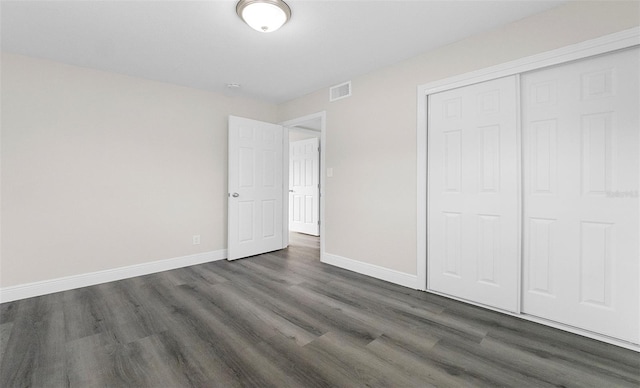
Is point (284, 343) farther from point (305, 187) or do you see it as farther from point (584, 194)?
point (305, 187)

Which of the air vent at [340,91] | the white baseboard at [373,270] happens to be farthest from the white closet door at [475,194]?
the air vent at [340,91]

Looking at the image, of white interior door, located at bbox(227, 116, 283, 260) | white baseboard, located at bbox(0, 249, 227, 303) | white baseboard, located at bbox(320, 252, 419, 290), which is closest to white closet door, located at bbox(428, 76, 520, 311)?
white baseboard, located at bbox(320, 252, 419, 290)

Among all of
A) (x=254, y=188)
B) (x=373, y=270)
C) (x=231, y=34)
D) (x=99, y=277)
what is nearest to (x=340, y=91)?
(x=231, y=34)

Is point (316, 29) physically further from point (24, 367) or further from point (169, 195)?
point (24, 367)

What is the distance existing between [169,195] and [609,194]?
14.2ft

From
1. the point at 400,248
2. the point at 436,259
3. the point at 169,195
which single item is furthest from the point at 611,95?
the point at 169,195

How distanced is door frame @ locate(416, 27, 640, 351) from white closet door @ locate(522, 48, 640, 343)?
66mm

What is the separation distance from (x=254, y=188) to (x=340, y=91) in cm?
187

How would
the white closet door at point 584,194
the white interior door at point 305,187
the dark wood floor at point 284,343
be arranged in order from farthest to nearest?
the white interior door at point 305,187 < the white closet door at point 584,194 < the dark wood floor at point 284,343

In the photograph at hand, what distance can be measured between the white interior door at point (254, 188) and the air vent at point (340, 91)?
114cm

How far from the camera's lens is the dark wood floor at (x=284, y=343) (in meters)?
1.61

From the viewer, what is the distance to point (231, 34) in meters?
2.47

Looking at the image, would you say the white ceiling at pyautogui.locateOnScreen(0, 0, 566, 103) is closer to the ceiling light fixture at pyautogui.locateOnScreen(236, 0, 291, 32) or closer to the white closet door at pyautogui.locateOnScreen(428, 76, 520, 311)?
the ceiling light fixture at pyautogui.locateOnScreen(236, 0, 291, 32)

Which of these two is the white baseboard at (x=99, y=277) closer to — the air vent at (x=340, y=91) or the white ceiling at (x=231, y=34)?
the white ceiling at (x=231, y=34)
